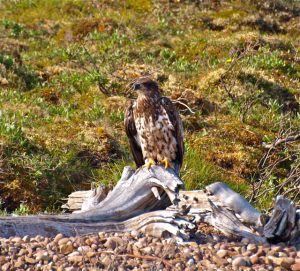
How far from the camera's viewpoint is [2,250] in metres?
5.16

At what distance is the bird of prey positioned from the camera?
7355 mm

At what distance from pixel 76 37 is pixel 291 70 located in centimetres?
546

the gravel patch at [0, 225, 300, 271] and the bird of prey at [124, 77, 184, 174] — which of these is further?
the bird of prey at [124, 77, 184, 174]

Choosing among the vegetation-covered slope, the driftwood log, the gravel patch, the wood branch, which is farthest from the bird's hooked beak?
the wood branch

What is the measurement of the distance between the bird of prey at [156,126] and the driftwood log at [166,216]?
0.93m

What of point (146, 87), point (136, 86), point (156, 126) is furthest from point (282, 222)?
point (136, 86)

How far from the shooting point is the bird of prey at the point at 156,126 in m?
7.36

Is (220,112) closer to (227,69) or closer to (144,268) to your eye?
(227,69)

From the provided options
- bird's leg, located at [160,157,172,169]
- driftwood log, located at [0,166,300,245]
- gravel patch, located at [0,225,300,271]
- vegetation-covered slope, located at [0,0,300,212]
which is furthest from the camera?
vegetation-covered slope, located at [0,0,300,212]

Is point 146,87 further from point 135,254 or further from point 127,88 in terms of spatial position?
point 127,88

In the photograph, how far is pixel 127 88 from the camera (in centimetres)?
1180

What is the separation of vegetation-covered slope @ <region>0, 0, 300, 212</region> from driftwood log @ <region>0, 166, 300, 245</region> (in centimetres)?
167

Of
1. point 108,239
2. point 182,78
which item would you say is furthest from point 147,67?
point 108,239

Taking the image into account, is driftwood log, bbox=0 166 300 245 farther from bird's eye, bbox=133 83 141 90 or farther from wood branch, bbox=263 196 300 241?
bird's eye, bbox=133 83 141 90
